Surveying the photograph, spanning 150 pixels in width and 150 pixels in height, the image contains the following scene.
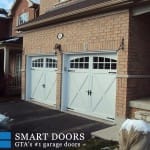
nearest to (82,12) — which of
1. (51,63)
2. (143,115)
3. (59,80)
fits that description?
(59,80)

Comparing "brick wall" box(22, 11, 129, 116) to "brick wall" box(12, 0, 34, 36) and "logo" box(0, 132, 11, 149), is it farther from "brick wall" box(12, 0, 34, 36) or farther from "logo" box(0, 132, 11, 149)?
"brick wall" box(12, 0, 34, 36)

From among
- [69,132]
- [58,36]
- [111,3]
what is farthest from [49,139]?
[58,36]

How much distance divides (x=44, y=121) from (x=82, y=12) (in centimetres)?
418

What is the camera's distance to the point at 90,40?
1169 cm

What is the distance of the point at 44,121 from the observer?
1127 cm

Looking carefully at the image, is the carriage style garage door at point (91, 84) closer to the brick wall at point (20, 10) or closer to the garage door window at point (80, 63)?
the garage door window at point (80, 63)

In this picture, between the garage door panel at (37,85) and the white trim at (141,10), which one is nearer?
the white trim at (141,10)

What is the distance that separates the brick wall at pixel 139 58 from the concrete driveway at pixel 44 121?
1647 mm

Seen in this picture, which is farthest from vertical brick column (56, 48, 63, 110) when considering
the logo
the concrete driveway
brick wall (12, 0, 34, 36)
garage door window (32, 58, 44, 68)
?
brick wall (12, 0, 34, 36)

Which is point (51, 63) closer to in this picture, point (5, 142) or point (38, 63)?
point (38, 63)

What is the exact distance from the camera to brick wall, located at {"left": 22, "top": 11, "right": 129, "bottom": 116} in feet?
33.6

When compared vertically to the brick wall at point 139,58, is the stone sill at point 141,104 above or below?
below

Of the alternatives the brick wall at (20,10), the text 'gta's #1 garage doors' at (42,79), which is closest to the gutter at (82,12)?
the text 'gta's #1 garage doors' at (42,79)

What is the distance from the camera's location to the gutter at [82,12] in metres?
10.0
